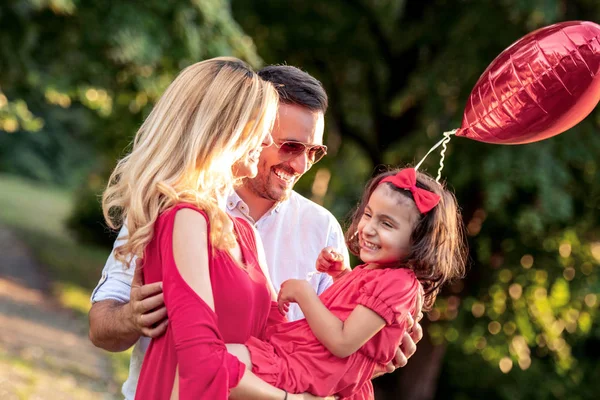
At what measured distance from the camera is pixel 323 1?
11.6 m

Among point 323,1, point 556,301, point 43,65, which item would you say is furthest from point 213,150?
point 323,1

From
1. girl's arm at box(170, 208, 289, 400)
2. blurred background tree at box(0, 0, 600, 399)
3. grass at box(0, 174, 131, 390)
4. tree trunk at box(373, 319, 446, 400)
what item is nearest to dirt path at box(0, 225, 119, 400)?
grass at box(0, 174, 131, 390)

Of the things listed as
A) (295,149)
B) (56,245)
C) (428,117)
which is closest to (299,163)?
(295,149)

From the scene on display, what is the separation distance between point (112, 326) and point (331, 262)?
0.80 m

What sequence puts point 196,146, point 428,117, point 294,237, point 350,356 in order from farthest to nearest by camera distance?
point 428,117 < point 294,237 < point 350,356 < point 196,146

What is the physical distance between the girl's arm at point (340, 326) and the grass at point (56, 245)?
29.1ft

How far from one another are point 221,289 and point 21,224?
21.3 metres

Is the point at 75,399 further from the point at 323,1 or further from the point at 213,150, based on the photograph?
the point at 213,150

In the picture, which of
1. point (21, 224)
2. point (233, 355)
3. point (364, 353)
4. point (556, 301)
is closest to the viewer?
point (233, 355)

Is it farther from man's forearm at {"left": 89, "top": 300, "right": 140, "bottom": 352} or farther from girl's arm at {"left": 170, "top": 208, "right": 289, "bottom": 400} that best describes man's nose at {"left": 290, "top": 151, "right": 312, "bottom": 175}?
girl's arm at {"left": 170, "top": 208, "right": 289, "bottom": 400}

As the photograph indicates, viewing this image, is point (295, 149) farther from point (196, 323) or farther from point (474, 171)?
point (474, 171)

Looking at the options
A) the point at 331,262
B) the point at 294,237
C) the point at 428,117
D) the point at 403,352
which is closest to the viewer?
the point at 403,352

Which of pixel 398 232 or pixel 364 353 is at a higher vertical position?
pixel 398 232

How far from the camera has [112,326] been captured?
9.50 ft
